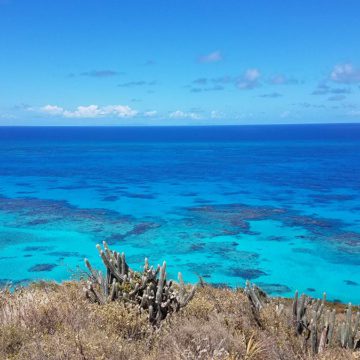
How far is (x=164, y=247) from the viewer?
25922mm

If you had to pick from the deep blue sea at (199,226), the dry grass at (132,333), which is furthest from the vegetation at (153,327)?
the deep blue sea at (199,226)

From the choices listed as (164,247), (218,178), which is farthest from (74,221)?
(218,178)

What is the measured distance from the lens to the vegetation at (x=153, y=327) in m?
5.52

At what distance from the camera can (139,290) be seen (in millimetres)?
7758

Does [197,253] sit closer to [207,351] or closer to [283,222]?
[283,222]

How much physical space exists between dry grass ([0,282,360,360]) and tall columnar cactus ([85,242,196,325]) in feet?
0.73

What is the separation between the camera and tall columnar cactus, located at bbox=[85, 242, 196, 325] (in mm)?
7336

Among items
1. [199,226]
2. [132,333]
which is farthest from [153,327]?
[199,226]

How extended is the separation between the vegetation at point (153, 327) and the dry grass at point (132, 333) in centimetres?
1

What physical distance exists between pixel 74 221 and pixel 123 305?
25.9 meters

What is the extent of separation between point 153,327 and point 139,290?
3.43ft

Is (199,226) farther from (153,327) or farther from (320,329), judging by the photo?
(153,327)

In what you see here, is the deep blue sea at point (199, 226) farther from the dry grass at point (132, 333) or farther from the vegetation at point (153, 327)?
the dry grass at point (132, 333)

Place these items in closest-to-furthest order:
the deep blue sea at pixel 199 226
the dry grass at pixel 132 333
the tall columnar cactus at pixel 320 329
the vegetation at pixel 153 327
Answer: the dry grass at pixel 132 333
the vegetation at pixel 153 327
the tall columnar cactus at pixel 320 329
the deep blue sea at pixel 199 226
